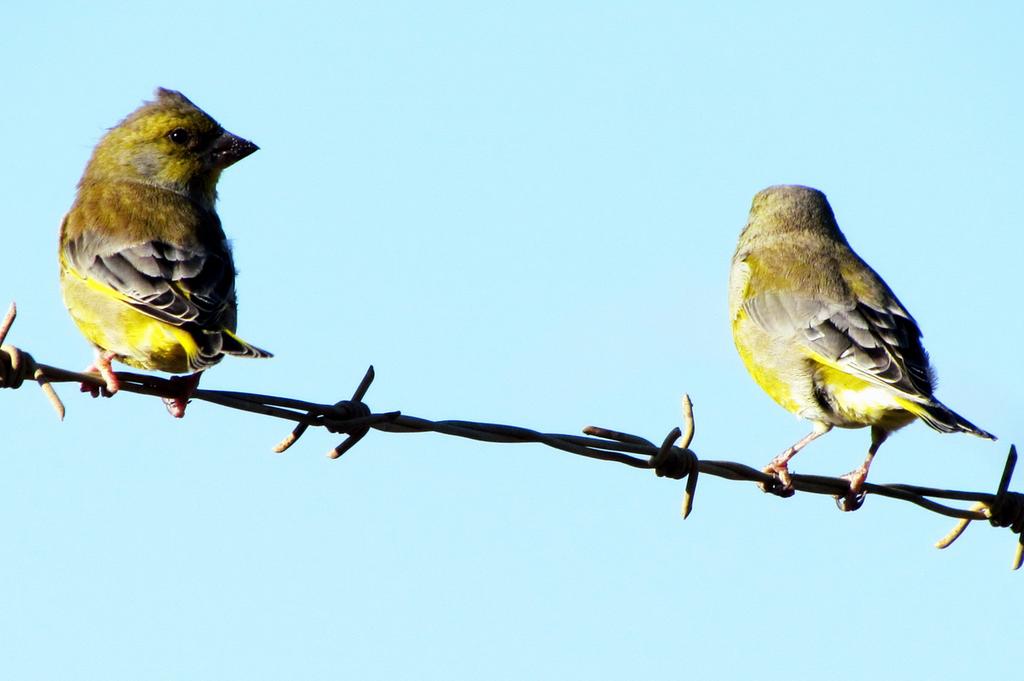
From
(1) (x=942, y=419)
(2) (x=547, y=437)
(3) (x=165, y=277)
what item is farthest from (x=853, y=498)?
(3) (x=165, y=277)

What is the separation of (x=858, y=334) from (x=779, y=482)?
1.82m

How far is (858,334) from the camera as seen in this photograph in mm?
7523

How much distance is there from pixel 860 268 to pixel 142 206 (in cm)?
468

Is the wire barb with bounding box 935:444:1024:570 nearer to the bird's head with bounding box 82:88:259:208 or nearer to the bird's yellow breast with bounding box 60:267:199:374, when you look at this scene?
the bird's yellow breast with bounding box 60:267:199:374

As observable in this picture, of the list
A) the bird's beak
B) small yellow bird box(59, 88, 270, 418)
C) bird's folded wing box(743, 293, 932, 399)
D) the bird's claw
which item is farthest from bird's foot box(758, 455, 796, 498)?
the bird's beak

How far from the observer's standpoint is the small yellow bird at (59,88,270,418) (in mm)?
5801

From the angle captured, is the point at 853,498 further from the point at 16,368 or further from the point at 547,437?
the point at 16,368

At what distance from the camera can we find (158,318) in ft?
18.7

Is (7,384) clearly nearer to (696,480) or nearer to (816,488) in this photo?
(696,480)

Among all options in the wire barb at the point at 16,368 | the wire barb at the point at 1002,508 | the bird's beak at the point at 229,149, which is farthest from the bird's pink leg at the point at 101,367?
the wire barb at the point at 1002,508

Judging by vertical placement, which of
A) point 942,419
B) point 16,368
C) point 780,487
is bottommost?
point 16,368

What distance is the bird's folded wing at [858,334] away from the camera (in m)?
7.15

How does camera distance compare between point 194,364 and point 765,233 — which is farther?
point 765,233

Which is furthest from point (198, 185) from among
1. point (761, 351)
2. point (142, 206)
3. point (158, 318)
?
point (761, 351)
